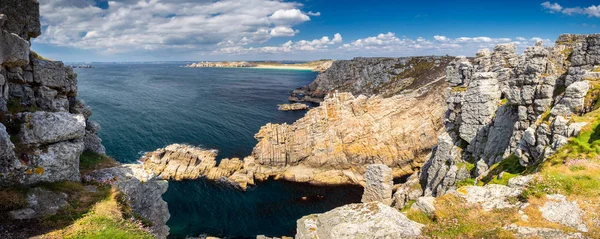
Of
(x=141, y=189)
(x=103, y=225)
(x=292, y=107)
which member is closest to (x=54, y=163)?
(x=103, y=225)

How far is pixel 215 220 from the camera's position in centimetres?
4459

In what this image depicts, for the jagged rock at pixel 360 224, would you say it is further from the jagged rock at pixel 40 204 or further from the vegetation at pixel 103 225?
the jagged rock at pixel 40 204

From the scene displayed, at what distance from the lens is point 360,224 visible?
51.8 feet

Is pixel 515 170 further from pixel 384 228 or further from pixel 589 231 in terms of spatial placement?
pixel 384 228

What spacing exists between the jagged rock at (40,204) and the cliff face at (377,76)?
86817 mm

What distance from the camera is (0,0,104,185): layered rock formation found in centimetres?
1620

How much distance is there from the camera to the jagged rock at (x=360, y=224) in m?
14.8

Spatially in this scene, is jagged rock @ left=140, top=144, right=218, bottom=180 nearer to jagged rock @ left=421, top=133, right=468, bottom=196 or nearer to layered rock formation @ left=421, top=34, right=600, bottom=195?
jagged rock @ left=421, top=133, right=468, bottom=196

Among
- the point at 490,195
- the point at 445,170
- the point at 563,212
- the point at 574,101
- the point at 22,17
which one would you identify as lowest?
the point at 445,170

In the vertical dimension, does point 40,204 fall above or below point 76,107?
below

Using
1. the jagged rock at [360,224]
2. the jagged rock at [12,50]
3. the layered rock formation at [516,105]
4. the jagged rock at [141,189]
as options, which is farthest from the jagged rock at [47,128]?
the layered rock formation at [516,105]

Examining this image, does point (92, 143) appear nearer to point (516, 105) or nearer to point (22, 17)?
point (22, 17)

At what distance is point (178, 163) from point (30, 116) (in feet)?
137

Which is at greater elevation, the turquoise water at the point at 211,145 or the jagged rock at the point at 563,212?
the jagged rock at the point at 563,212
